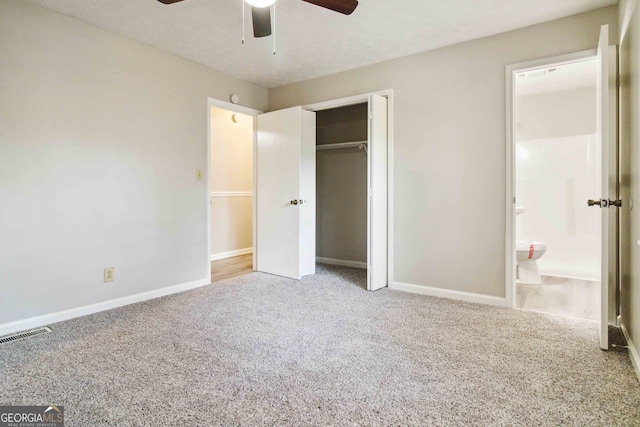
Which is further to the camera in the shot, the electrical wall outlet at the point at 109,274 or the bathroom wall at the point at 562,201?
the bathroom wall at the point at 562,201

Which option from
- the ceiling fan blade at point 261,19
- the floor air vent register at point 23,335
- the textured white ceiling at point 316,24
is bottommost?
the floor air vent register at point 23,335

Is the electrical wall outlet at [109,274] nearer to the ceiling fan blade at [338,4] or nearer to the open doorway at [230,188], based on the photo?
the open doorway at [230,188]

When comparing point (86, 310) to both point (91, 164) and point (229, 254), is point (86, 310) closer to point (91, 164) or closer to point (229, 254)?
point (91, 164)

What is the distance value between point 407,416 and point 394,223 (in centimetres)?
228

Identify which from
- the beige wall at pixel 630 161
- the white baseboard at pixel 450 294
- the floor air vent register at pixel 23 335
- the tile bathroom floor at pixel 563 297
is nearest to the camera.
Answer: the beige wall at pixel 630 161

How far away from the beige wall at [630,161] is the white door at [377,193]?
1888 millimetres

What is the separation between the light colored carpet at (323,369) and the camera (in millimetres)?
1484

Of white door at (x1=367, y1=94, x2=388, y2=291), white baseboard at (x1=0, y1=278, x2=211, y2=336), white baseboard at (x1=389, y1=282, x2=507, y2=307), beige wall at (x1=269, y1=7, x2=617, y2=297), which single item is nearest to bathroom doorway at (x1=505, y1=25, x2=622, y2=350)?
white baseboard at (x1=389, y1=282, x2=507, y2=307)

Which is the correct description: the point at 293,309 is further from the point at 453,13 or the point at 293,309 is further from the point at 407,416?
the point at 453,13

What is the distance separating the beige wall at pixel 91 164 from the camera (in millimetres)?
2416

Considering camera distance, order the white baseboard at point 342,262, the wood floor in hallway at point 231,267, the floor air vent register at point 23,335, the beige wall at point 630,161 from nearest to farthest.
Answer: the beige wall at point 630,161 → the floor air vent register at point 23,335 → the wood floor in hallway at point 231,267 → the white baseboard at point 342,262

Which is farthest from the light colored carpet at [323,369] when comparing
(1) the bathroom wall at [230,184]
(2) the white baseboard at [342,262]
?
(1) the bathroom wall at [230,184]

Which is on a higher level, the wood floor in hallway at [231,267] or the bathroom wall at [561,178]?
the bathroom wall at [561,178]

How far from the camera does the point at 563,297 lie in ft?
11.0
